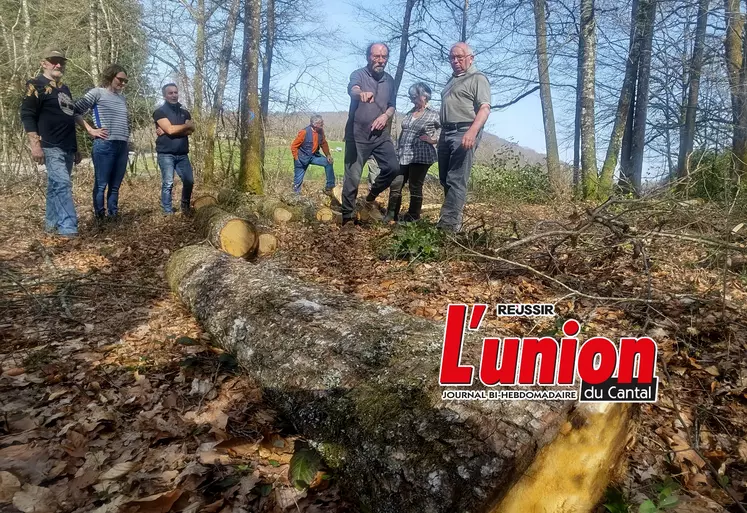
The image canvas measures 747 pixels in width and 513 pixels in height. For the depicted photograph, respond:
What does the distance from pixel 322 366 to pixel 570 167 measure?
10.7 meters

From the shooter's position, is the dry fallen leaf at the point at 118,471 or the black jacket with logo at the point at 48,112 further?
the black jacket with logo at the point at 48,112

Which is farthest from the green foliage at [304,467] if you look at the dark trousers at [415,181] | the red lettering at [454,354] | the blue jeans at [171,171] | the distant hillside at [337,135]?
the distant hillside at [337,135]

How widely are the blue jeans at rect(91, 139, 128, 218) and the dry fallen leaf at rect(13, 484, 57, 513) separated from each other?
501cm

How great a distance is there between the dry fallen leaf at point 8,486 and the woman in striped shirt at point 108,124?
498cm

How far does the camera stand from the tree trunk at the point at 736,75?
291 inches

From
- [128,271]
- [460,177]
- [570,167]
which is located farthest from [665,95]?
[128,271]

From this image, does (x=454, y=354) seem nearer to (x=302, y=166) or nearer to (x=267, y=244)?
(x=267, y=244)

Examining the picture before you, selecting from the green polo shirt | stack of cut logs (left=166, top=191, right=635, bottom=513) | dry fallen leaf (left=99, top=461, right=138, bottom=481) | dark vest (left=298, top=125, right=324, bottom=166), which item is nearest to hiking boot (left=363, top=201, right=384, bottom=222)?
dark vest (left=298, top=125, right=324, bottom=166)

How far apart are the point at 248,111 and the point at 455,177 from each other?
4859 millimetres

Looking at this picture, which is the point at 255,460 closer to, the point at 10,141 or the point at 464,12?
the point at 10,141

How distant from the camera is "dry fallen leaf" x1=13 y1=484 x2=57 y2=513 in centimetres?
155

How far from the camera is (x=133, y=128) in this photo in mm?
12328

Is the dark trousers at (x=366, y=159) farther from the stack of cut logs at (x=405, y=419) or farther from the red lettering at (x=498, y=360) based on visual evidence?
the red lettering at (x=498, y=360)

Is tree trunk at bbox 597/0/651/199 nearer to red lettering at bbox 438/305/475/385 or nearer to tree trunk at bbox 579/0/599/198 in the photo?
tree trunk at bbox 579/0/599/198
